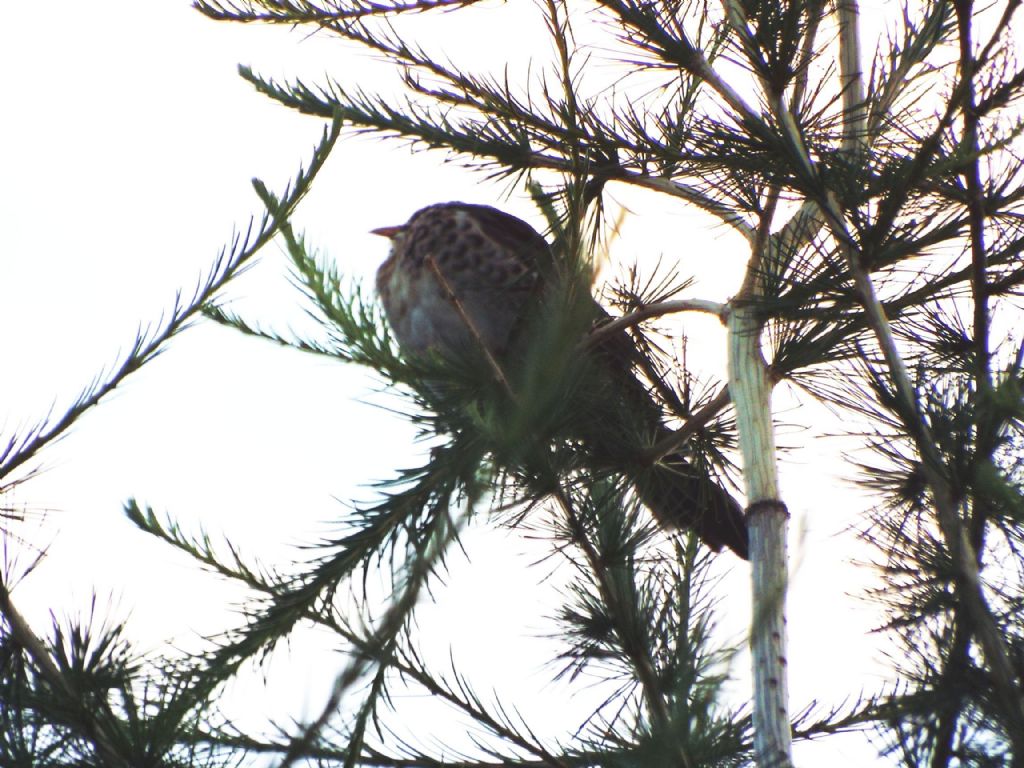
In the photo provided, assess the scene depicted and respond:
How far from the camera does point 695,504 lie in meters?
2.68

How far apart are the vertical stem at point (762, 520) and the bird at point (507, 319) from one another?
226mm

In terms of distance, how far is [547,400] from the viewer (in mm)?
1145

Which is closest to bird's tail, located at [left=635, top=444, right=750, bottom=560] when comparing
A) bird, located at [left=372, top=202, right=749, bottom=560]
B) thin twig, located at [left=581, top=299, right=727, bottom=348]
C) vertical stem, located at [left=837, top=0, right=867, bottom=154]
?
bird, located at [left=372, top=202, right=749, bottom=560]

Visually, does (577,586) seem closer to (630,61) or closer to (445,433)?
(445,433)

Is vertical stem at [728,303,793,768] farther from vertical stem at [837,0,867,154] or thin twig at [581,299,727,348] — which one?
vertical stem at [837,0,867,154]

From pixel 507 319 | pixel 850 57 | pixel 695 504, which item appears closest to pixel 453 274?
pixel 507 319

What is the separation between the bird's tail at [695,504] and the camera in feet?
8.33

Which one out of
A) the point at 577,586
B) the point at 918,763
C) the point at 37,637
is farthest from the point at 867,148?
the point at 37,637

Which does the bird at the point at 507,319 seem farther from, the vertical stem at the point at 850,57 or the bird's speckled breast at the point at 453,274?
the vertical stem at the point at 850,57

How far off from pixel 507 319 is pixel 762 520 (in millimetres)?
1248

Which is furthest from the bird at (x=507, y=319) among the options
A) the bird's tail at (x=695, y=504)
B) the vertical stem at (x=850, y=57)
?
the vertical stem at (x=850, y=57)

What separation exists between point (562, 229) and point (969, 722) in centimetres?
86

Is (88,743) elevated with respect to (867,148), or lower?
lower

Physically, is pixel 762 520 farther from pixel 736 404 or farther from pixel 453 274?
pixel 453 274
